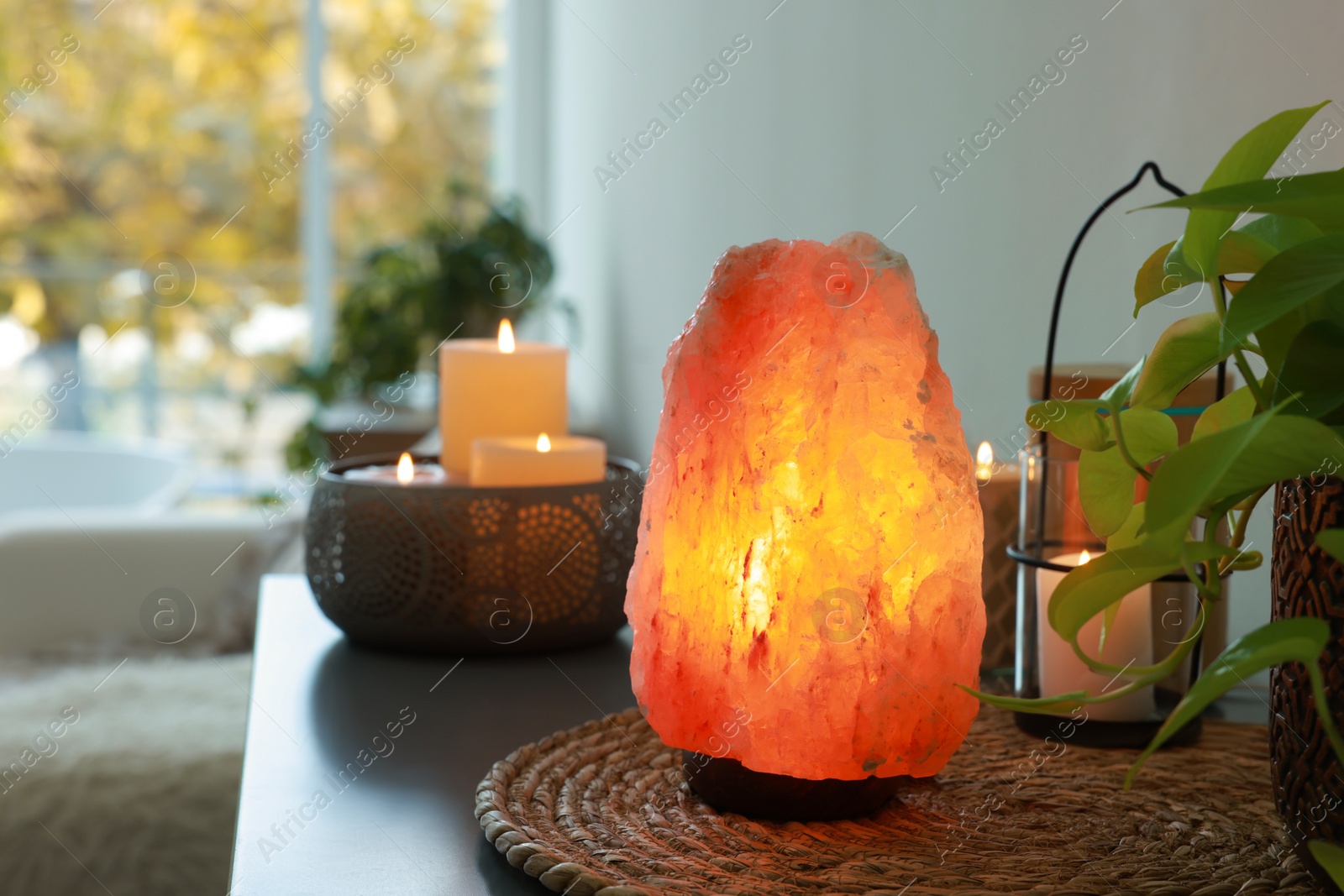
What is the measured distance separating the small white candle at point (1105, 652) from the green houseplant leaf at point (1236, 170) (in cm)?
27

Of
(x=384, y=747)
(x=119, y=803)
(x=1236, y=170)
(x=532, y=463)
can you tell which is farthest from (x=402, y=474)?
(x=1236, y=170)

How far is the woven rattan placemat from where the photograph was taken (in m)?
0.40

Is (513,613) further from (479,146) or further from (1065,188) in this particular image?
(479,146)

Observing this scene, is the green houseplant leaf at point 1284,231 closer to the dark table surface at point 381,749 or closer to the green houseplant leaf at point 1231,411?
the green houseplant leaf at point 1231,411

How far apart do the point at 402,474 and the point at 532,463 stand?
3.7 inches

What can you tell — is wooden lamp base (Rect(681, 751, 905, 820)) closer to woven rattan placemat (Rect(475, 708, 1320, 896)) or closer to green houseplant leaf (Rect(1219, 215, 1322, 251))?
woven rattan placemat (Rect(475, 708, 1320, 896))

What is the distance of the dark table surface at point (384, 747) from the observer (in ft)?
1.42

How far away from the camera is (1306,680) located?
1.20 ft

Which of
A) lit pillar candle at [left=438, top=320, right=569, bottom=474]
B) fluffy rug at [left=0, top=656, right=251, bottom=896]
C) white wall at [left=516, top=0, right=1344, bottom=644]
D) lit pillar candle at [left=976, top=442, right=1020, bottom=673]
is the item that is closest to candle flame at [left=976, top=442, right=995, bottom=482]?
lit pillar candle at [left=976, top=442, right=1020, bottom=673]

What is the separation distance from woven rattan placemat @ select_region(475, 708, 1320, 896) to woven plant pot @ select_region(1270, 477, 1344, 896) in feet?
0.12

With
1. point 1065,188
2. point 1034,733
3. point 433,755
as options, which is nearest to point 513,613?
point 433,755

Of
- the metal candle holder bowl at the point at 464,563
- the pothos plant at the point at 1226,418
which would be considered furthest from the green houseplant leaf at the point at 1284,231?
the metal candle holder bowl at the point at 464,563

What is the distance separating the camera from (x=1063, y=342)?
75cm

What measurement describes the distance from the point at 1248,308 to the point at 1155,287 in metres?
0.11
